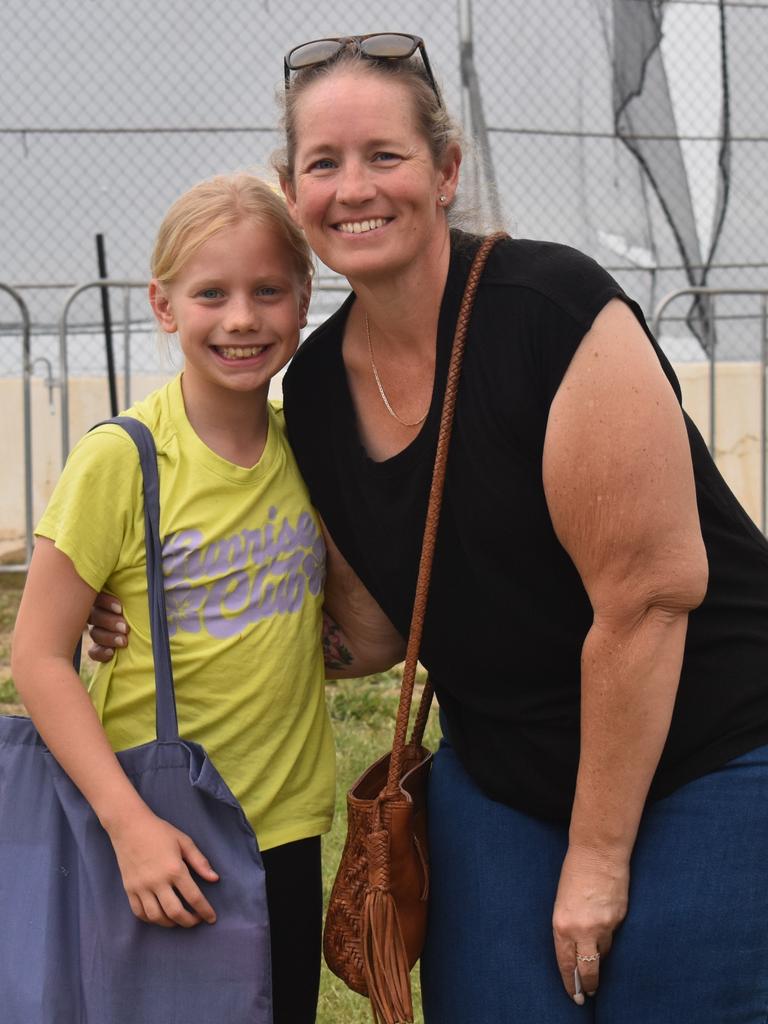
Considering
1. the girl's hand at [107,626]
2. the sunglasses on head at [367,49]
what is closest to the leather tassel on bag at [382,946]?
the girl's hand at [107,626]

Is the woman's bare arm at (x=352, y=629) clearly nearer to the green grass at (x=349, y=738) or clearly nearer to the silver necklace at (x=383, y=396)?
the silver necklace at (x=383, y=396)

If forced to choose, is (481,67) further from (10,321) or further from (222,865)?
(222,865)

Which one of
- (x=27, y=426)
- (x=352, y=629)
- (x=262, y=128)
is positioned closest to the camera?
(x=352, y=629)

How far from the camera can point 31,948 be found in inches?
72.1

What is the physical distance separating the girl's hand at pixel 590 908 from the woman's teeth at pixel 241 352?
88 cm

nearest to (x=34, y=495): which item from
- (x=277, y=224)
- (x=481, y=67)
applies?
(x=481, y=67)

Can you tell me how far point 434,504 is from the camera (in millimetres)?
1922

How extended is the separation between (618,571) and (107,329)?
5.64 meters

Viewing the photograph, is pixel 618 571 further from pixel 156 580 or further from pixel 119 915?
pixel 119 915

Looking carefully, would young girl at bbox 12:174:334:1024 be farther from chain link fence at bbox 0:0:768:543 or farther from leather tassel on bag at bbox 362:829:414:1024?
chain link fence at bbox 0:0:768:543

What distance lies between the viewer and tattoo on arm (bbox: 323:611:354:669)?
2303 mm

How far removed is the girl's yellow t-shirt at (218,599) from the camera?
1.93 metres

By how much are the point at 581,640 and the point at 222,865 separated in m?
0.60

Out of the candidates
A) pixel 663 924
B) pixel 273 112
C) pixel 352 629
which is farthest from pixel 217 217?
pixel 273 112
